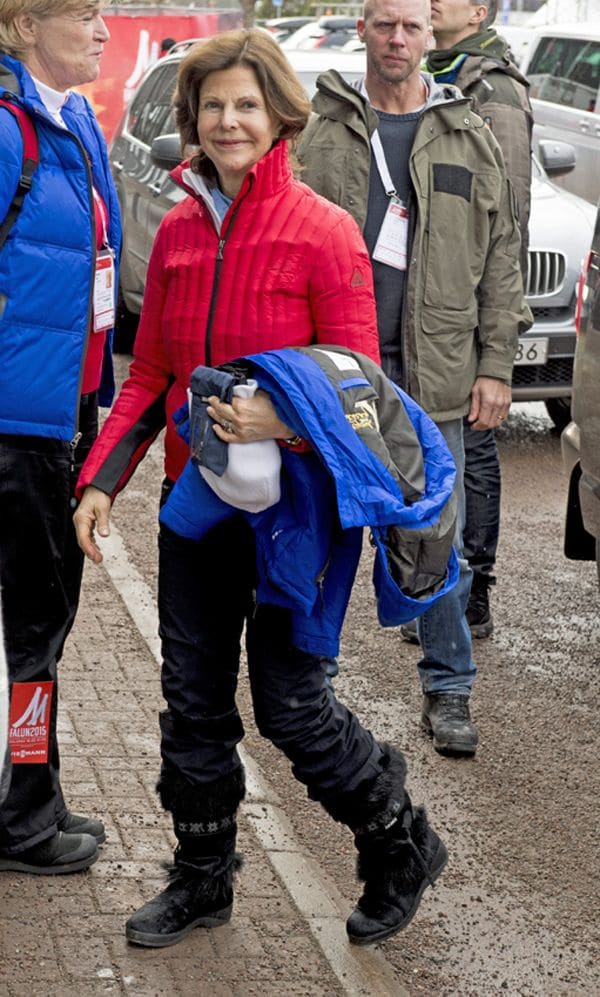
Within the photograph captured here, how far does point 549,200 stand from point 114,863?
6898mm

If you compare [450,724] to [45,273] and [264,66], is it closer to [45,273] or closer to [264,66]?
Result: [45,273]

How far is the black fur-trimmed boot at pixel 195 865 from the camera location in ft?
12.9

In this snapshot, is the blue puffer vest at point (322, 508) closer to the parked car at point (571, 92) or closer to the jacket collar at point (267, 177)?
the jacket collar at point (267, 177)

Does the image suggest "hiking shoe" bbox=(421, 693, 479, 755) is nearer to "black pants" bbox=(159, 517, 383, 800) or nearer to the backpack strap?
"black pants" bbox=(159, 517, 383, 800)

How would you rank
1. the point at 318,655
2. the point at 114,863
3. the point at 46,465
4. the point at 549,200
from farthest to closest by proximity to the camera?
the point at 549,200 < the point at 114,863 < the point at 46,465 < the point at 318,655

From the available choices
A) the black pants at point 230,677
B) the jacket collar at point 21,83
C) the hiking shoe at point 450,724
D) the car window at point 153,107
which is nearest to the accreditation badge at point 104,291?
the jacket collar at point 21,83

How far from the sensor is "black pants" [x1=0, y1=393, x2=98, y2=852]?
405cm

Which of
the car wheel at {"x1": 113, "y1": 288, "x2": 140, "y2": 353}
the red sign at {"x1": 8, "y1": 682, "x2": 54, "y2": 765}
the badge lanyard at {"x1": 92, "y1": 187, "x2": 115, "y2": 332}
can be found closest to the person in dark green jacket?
the badge lanyard at {"x1": 92, "y1": 187, "x2": 115, "y2": 332}

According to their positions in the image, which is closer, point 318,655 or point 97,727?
point 318,655

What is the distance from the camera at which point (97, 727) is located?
5.25 meters

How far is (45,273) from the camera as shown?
393 centimetres

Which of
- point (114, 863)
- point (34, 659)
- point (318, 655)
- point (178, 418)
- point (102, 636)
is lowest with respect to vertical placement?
point (102, 636)

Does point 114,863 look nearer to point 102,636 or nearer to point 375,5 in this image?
point 102,636

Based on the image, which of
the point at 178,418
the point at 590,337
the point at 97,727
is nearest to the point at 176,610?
the point at 178,418
